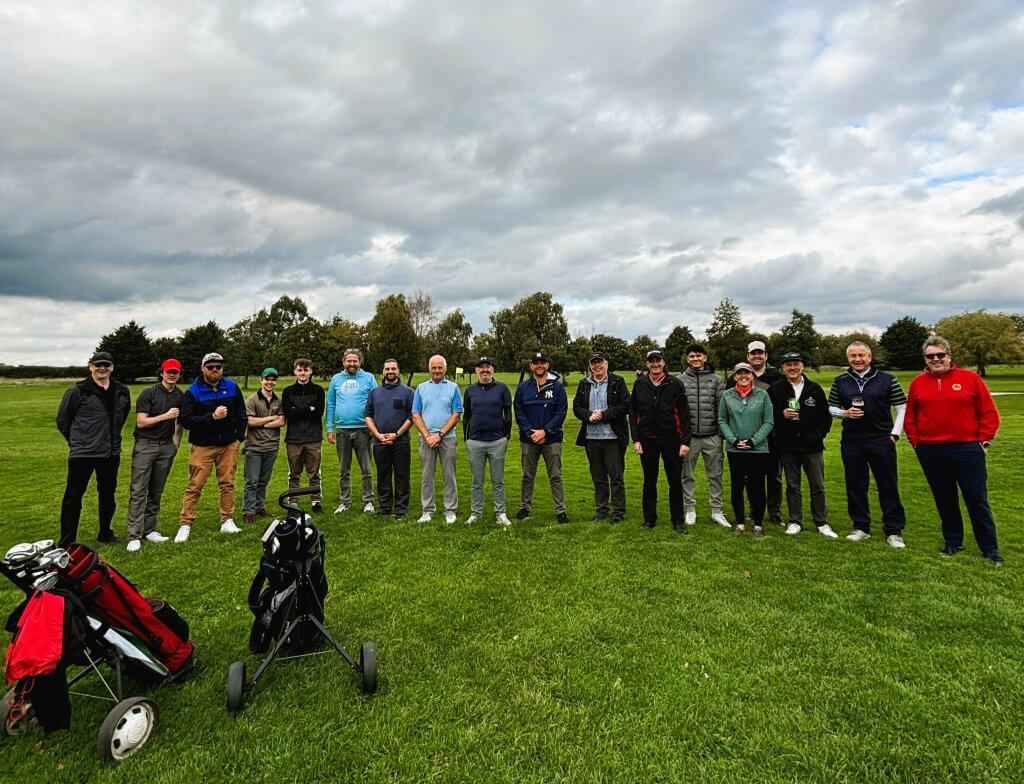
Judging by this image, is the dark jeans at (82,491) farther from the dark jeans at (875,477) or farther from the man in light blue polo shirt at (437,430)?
the dark jeans at (875,477)

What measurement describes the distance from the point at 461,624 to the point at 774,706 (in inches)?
93.0

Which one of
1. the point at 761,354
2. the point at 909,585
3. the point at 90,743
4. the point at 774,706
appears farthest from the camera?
the point at 761,354

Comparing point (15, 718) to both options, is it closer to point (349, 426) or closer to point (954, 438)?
point (349, 426)

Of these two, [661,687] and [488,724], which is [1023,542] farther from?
[488,724]

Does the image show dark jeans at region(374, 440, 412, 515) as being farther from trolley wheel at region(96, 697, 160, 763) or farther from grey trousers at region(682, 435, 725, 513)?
trolley wheel at region(96, 697, 160, 763)

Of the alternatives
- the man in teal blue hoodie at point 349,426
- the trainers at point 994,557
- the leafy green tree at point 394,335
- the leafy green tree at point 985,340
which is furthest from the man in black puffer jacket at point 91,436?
the leafy green tree at point 985,340

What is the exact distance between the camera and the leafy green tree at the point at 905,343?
67.8 m

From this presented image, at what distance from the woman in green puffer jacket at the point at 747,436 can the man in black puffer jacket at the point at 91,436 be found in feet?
25.5

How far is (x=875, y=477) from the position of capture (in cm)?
666

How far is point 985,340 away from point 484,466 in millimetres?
70954

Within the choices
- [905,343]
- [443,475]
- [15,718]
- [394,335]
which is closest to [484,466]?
[443,475]

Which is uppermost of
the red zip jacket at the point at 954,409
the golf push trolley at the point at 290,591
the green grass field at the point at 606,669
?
the red zip jacket at the point at 954,409

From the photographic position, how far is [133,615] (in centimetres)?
331

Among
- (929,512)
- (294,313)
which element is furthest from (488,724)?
(294,313)
